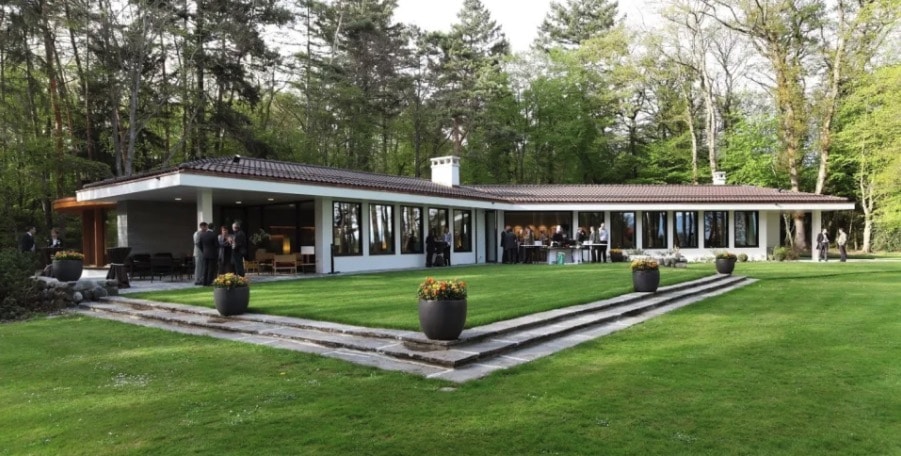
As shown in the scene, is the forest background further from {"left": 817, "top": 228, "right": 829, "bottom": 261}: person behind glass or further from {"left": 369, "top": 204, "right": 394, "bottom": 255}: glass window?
{"left": 369, "top": 204, "right": 394, "bottom": 255}: glass window

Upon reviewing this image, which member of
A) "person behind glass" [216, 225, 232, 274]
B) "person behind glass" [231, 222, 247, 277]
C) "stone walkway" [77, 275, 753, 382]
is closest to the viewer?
"stone walkway" [77, 275, 753, 382]

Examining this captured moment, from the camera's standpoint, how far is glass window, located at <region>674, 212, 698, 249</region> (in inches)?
983

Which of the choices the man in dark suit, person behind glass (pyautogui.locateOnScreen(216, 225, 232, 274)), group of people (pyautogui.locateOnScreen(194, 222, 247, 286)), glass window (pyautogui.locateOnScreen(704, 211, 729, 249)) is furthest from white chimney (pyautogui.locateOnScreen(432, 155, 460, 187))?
the man in dark suit

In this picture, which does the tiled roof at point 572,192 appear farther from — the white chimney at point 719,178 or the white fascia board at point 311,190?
the white chimney at point 719,178

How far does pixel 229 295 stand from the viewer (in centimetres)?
852

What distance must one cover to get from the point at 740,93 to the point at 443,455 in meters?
37.2

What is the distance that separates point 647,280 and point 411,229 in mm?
10238

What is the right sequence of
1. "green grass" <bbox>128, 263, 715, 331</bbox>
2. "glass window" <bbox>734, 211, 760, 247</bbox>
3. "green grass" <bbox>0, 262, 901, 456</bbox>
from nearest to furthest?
"green grass" <bbox>0, 262, 901, 456</bbox>
"green grass" <bbox>128, 263, 715, 331</bbox>
"glass window" <bbox>734, 211, 760, 247</bbox>

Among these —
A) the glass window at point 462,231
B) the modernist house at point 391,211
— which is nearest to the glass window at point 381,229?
the modernist house at point 391,211

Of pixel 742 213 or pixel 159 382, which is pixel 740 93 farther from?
pixel 159 382

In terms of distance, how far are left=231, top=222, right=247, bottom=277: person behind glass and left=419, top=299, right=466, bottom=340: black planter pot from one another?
758cm

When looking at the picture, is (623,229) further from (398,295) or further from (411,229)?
(398,295)

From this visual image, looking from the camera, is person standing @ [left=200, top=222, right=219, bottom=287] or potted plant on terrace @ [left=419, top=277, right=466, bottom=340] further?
person standing @ [left=200, top=222, right=219, bottom=287]

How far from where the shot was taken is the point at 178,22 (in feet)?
75.8
